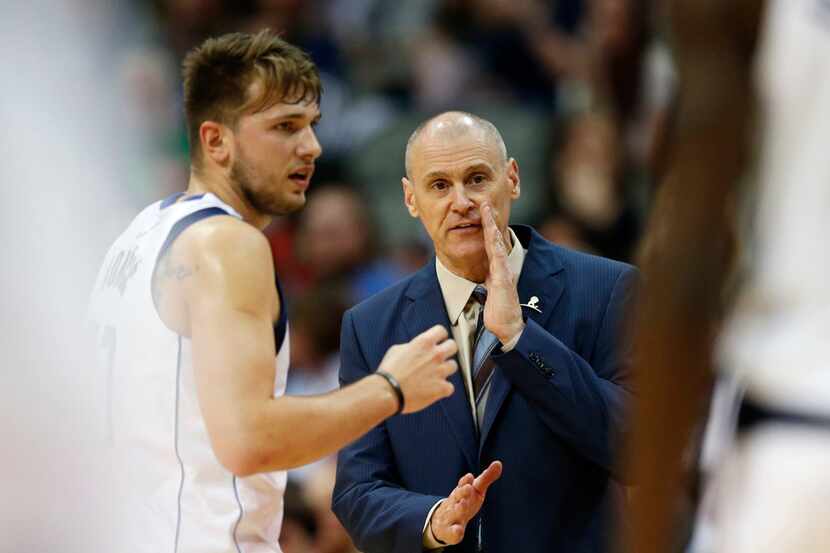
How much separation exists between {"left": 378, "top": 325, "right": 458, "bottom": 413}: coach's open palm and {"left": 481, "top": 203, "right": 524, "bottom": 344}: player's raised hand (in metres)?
0.55

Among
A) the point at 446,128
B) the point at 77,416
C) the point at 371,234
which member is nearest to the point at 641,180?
the point at 371,234

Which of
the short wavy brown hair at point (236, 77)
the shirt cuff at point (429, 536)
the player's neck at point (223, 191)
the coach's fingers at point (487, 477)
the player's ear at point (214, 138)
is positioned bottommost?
the shirt cuff at point (429, 536)

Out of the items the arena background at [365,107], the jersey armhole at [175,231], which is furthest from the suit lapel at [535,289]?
the arena background at [365,107]

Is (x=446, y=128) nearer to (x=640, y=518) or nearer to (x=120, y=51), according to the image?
(x=640, y=518)

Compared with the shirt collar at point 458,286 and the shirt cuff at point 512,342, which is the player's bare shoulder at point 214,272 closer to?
the shirt cuff at point 512,342

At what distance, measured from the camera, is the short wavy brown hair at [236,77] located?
465 centimetres

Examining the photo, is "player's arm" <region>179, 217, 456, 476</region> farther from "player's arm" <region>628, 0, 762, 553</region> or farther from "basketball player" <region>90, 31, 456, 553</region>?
"player's arm" <region>628, 0, 762, 553</region>

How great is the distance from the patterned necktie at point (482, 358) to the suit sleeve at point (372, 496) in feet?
1.26

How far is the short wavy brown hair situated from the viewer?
465 cm

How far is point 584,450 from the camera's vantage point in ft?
15.1

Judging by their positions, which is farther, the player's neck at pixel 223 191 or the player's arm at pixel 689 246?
the player's neck at pixel 223 191

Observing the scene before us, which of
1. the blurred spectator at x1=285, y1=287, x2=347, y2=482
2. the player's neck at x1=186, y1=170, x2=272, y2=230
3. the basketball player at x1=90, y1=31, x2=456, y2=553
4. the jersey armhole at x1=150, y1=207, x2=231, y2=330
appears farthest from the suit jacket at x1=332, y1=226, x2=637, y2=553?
the blurred spectator at x1=285, y1=287, x2=347, y2=482

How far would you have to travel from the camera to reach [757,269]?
2.36 m

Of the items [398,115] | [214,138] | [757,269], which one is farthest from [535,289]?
[398,115]
